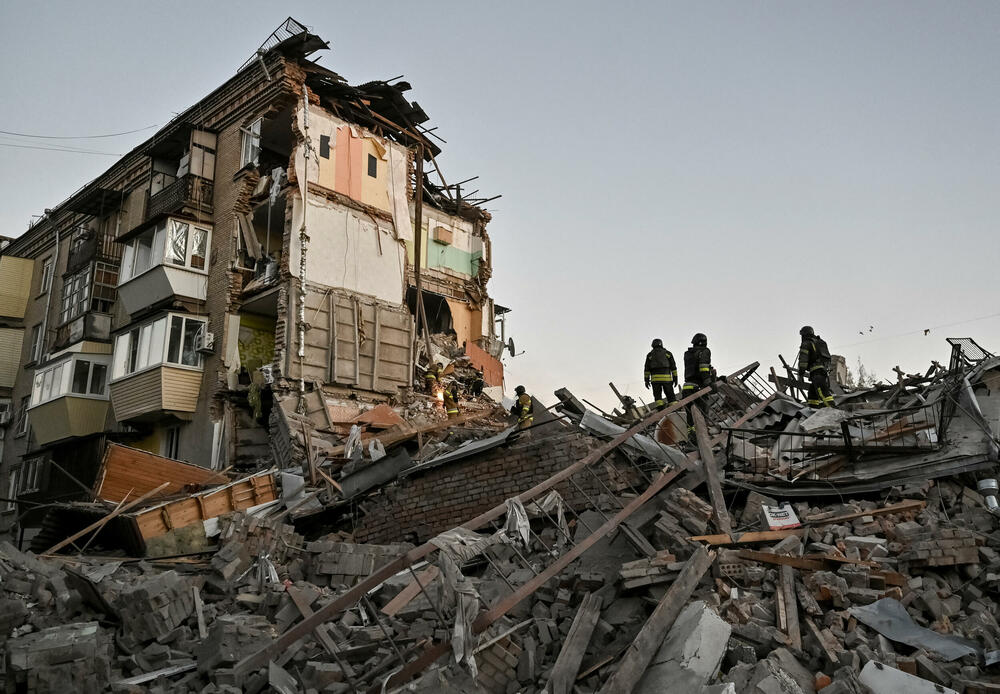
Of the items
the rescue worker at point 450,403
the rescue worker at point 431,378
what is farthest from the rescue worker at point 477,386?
the rescue worker at point 431,378

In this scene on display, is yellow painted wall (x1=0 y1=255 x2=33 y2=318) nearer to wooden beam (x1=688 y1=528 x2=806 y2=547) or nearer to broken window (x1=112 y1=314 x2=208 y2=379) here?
broken window (x1=112 y1=314 x2=208 y2=379)

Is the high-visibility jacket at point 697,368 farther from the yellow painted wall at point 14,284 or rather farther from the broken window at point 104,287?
the yellow painted wall at point 14,284

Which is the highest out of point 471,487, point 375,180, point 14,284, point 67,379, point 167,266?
point 375,180

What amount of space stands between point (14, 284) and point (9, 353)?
277 cm

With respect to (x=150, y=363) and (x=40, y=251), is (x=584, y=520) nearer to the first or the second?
(x=150, y=363)

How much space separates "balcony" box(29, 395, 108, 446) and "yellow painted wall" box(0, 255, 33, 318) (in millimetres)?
8480

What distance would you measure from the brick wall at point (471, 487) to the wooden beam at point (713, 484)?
139cm

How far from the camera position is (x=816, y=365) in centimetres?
1172

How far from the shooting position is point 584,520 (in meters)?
8.62

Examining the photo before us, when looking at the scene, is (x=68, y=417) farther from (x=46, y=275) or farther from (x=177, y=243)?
(x=46, y=275)

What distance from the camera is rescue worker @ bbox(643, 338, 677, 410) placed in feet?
40.6

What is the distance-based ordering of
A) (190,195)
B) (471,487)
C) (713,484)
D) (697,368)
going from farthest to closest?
(190,195) → (697,368) → (471,487) → (713,484)

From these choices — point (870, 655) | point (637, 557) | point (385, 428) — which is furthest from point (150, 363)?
point (870, 655)

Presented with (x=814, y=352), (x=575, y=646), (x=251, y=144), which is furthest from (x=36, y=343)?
(x=575, y=646)
